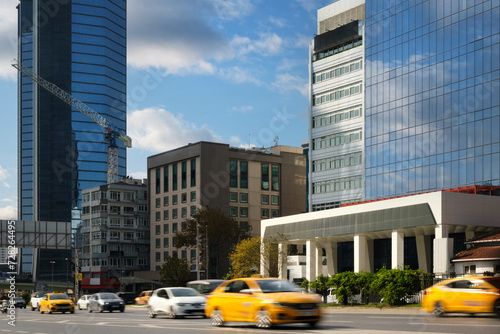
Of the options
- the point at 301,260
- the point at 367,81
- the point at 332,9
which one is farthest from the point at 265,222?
the point at 332,9

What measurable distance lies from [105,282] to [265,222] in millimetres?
54366

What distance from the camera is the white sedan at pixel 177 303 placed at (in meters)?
31.1

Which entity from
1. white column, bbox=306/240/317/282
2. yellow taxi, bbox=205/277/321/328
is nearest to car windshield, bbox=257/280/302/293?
yellow taxi, bbox=205/277/321/328

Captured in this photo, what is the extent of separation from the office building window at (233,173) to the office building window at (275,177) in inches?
319

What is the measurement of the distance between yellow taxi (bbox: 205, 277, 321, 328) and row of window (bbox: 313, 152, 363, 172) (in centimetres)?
7419

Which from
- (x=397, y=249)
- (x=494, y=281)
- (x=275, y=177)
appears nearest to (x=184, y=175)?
(x=275, y=177)

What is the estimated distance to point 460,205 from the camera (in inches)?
2402

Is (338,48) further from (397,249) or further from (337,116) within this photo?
(397,249)

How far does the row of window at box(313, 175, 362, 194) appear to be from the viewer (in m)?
96.2

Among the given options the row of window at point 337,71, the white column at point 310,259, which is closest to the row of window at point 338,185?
the row of window at point 337,71

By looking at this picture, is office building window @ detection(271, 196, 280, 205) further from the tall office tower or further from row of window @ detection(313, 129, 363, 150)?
row of window @ detection(313, 129, 363, 150)

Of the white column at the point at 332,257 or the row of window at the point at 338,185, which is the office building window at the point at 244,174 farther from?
the white column at the point at 332,257

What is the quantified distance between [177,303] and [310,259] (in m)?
47.3

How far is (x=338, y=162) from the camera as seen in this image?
100m
